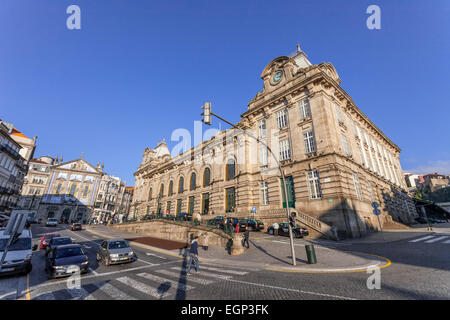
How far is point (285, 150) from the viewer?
1093 inches

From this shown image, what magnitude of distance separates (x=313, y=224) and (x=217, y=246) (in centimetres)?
1010

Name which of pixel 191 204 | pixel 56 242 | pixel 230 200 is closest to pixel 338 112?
pixel 230 200

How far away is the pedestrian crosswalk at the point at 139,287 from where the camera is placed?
691cm

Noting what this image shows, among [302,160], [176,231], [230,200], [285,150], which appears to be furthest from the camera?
[230,200]

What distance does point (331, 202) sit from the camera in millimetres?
21016

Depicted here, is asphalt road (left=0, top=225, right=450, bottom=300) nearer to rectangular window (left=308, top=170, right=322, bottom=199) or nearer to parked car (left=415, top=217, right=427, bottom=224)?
rectangular window (left=308, top=170, right=322, bottom=199)

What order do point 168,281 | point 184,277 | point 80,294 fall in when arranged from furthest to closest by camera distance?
point 184,277, point 168,281, point 80,294

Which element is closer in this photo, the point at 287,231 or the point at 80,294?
the point at 80,294

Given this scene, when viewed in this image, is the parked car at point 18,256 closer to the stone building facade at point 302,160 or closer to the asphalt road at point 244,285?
the asphalt road at point 244,285

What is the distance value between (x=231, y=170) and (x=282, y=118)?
40.1 ft

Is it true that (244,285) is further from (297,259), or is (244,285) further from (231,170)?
(231,170)

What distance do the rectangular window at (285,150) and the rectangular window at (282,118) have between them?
2715 millimetres
